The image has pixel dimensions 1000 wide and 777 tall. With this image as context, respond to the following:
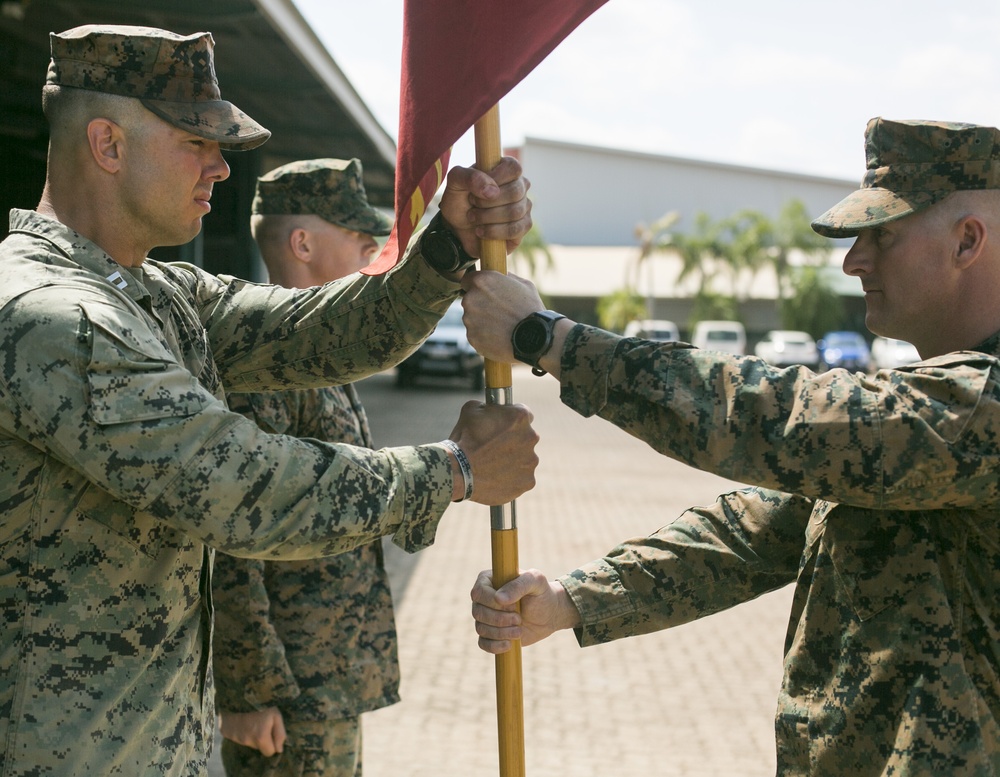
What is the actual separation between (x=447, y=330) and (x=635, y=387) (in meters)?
23.9

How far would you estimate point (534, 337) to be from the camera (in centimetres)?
232

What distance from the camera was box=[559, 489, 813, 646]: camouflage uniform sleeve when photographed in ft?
8.62

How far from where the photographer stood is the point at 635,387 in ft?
7.03

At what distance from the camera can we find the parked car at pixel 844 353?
123 feet

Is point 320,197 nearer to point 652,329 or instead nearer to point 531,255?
point 652,329

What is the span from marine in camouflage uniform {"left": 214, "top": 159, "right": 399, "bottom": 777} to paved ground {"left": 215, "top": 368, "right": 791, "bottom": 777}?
5.82 feet

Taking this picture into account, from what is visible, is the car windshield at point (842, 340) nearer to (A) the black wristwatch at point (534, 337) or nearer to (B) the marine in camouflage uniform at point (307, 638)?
(B) the marine in camouflage uniform at point (307, 638)

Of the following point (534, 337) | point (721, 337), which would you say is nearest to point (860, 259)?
point (534, 337)

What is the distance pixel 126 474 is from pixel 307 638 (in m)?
1.57

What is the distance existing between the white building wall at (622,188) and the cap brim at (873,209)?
227 ft

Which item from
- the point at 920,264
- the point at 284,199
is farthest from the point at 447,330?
the point at 920,264

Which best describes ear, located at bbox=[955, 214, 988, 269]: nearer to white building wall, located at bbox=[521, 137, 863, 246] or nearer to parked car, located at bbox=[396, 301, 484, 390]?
parked car, located at bbox=[396, 301, 484, 390]

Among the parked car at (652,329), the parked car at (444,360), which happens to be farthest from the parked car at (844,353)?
the parked car at (444,360)

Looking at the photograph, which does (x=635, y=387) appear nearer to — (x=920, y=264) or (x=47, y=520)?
(x=920, y=264)
